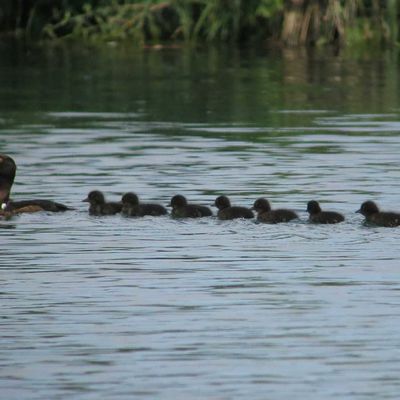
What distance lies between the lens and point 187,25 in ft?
139

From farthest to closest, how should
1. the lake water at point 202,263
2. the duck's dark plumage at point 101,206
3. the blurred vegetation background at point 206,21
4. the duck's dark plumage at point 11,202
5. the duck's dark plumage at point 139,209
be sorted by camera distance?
1. the blurred vegetation background at point 206,21
2. the duck's dark plumage at point 11,202
3. the duck's dark plumage at point 101,206
4. the duck's dark plumage at point 139,209
5. the lake water at point 202,263

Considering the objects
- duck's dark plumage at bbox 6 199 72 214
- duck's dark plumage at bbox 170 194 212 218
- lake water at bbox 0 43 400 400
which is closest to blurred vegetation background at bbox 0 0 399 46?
lake water at bbox 0 43 400 400

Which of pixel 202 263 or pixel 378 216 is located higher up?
pixel 378 216

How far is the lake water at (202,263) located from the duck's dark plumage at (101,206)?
0.10 metres

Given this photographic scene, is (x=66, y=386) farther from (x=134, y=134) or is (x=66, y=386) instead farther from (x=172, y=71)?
(x=172, y=71)

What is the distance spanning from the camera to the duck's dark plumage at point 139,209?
1592cm

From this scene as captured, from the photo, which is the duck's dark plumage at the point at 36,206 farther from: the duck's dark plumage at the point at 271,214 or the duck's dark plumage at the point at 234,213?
the duck's dark plumage at the point at 271,214

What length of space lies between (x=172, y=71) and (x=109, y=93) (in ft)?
16.0

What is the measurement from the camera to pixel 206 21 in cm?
4291

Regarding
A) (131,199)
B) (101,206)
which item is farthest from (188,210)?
(101,206)

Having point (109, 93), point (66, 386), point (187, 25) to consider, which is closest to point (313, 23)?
point (187, 25)

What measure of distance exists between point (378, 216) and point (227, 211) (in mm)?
1396

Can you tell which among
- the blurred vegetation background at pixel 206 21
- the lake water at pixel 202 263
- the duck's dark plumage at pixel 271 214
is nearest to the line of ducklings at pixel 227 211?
the duck's dark plumage at pixel 271 214

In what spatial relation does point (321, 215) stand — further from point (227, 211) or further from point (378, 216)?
point (227, 211)
